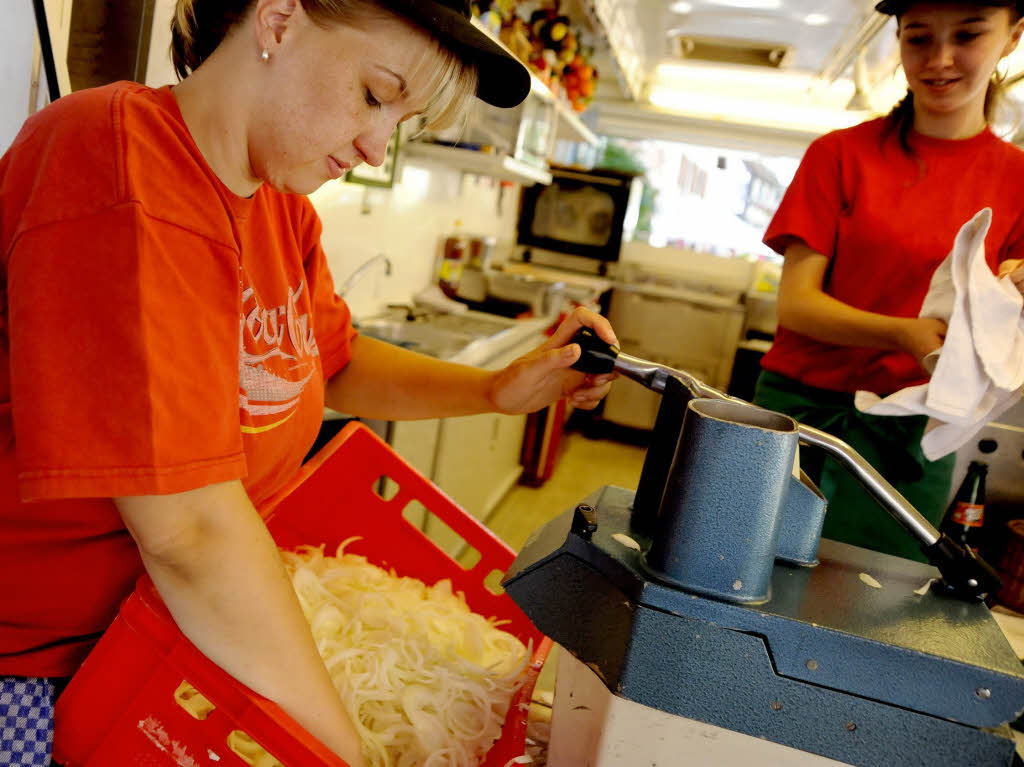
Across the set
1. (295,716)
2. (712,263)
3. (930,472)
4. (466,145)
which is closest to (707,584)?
(295,716)

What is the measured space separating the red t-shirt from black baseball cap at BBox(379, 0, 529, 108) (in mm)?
832

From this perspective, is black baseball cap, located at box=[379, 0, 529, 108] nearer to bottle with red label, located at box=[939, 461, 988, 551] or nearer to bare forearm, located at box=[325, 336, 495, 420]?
bare forearm, located at box=[325, 336, 495, 420]

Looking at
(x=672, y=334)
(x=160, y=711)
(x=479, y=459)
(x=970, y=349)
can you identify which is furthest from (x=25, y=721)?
(x=672, y=334)

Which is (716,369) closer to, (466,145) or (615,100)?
(615,100)

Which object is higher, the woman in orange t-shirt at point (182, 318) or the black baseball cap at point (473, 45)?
the black baseball cap at point (473, 45)

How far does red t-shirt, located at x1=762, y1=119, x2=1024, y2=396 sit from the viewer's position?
1581 millimetres

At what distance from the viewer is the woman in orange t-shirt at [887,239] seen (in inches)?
60.3

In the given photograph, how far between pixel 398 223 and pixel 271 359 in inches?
118

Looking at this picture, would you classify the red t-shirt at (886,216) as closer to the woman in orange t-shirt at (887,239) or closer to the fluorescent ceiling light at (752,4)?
the woman in orange t-shirt at (887,239)

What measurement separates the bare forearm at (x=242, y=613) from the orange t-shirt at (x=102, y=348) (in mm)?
67

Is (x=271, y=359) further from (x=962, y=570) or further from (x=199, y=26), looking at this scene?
(x=962, y=570)

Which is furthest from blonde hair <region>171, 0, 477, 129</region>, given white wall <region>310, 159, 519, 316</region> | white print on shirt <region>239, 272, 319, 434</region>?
white wall <region>310, 159, 519, 316</region>

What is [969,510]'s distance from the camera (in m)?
1.74

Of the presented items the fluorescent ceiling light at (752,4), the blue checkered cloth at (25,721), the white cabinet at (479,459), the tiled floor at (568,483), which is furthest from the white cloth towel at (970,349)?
the fluorescent ceiling light at (752,4)
